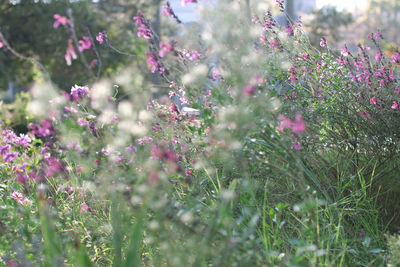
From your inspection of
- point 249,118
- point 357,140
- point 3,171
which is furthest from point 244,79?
point 3,171

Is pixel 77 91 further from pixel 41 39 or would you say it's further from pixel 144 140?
pixel 41 39

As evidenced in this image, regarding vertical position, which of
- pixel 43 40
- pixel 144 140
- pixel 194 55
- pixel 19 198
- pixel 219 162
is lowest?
pixel 43 40

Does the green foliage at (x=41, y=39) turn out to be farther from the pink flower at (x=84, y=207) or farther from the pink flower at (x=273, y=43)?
the pink flower at (x=84, y=207)

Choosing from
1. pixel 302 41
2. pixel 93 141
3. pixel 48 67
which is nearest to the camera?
pixel 93 141

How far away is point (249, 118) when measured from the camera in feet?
6.25

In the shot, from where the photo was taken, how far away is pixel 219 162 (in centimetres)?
302

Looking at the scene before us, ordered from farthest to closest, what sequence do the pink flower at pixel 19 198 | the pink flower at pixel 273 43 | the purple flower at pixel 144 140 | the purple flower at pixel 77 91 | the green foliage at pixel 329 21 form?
the green foliage at pixel 329 21 < the pink flower at pixel 273 43 < the pink flower at pixel 19 198 < the purple flower at pixel 77 91 < the purple flower at pixel 144 140

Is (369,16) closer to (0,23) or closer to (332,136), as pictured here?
(0,23)

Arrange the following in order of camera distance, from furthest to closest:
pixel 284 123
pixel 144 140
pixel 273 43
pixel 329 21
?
pixel 329 21 → pixel 273 43 → pixel 144 140 → pixel 284 123

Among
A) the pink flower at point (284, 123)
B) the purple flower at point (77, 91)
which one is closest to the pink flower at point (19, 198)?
the purple flower at point (77, 91)

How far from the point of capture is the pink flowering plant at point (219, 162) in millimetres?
1835

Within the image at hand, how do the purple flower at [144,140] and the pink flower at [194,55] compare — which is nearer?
the purple flower at [144,140]

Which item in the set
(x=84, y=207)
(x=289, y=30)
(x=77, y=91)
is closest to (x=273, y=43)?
(x=289, y=30)

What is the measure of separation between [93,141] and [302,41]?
1.76m
